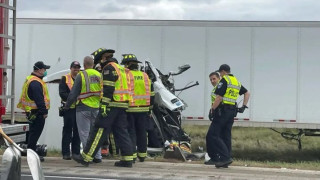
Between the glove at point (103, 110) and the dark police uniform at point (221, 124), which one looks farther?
the dark police uniform at point (221, 124)

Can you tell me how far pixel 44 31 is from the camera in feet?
50.1

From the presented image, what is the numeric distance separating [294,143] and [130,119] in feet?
29.0

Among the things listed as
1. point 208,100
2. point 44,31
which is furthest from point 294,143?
point 44,31

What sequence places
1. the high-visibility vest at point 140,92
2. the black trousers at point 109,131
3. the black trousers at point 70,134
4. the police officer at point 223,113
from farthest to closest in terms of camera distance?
the black trousers at point 70,134, the high-visibility vest at point 140,92, the police officer at point 223,113, the black trousers at point 109,131

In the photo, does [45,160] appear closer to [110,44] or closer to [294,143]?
[110,44]

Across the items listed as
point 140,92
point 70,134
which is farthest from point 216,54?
point 70,134

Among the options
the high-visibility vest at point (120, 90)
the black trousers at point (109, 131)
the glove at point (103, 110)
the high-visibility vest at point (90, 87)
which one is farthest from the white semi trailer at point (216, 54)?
the glove at point (103, 110)

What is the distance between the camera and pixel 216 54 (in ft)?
47.3

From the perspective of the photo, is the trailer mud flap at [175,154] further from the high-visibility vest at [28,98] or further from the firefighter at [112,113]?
the high-visibility vest at [28,98]

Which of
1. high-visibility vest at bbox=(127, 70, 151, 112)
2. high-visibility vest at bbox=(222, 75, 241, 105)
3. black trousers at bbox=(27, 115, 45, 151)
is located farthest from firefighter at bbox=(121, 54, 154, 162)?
black trousers at bbox=(27, 115, 45, 151)

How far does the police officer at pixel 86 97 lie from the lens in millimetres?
9031

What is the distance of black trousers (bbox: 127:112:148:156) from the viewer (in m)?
9.54

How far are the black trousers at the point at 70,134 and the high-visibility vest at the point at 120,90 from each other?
129 cm

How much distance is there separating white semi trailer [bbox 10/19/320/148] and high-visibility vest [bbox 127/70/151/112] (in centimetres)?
406
